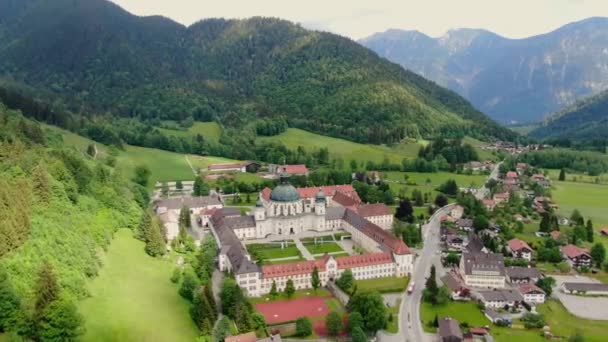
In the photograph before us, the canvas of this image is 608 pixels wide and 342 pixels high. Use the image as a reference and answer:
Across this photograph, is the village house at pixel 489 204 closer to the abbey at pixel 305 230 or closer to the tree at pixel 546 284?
the abbey at pixel 305 230

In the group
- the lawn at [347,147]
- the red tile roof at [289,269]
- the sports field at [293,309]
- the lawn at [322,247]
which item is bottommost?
the sports field at [293,309]

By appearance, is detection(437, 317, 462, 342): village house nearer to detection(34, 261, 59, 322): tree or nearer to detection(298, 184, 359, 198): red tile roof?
detection(34, 261, 59, 322): tree

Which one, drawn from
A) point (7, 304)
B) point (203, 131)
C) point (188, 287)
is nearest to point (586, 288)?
point (188, 287)

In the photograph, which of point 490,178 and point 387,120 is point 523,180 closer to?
point 490,178

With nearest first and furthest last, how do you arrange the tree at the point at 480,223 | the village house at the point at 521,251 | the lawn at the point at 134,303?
1. the lawn at the point at 134,303
2. the village house at the point at 521,251
3. the tree at the point at 480,223

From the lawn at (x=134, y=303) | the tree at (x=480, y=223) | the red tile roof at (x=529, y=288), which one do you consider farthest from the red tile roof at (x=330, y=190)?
the red tile roof at (x=529, y=288)

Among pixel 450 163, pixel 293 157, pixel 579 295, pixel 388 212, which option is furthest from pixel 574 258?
pixel 293 157

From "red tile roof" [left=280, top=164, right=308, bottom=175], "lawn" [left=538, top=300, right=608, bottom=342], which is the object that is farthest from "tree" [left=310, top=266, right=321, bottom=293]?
"red tile roof" [left=280, top=164, right=308, bottom=175]
